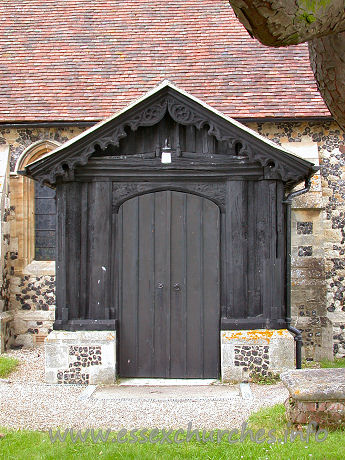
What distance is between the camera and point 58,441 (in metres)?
5.27

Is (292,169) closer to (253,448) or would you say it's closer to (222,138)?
(222,138)

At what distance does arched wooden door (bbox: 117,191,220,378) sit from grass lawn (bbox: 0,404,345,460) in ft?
9.74

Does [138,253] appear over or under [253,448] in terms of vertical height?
over

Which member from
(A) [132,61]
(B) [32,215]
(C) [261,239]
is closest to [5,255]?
(B) [32,215]

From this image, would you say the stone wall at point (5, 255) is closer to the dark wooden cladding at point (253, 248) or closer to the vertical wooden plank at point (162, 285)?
the vertical wooden plank at point (162, 285)

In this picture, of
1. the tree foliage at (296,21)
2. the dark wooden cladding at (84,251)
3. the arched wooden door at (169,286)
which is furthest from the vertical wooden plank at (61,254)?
the tree foliage at (296,21)

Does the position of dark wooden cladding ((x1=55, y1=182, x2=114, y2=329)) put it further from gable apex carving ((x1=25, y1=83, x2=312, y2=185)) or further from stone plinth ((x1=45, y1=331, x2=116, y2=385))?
gable apex carving ((x1=25, y1=83, x2=312, y2=185))

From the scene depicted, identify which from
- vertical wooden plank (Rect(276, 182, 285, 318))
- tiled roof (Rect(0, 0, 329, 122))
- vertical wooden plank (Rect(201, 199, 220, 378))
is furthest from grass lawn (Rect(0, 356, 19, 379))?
tiled roof (Rect(0, 0, 329, 122))

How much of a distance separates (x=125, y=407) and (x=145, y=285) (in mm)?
2184

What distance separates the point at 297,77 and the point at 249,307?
589 centimetres

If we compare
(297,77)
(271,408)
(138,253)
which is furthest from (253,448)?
(297,77)

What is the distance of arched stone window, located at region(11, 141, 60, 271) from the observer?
12.2 meters

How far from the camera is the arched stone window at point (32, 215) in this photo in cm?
1219

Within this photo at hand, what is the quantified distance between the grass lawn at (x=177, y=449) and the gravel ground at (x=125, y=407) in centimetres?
64
